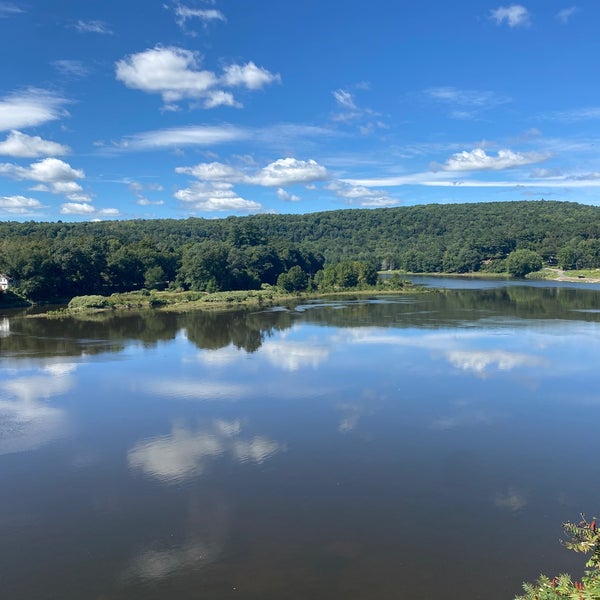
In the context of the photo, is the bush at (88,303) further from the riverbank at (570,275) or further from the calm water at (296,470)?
the riverbank at (570,275)

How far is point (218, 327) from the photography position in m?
42.6

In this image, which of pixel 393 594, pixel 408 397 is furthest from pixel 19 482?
pixel 408 397

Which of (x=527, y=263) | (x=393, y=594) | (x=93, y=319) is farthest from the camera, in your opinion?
(x=527, y=263)

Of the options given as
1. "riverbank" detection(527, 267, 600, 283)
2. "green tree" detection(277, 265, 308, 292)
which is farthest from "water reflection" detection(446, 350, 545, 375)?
"riverbank" detection(527, 267, 600, 283)

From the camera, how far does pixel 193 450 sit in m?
16.8

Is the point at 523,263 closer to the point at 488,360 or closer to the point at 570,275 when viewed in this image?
the point at 570,275

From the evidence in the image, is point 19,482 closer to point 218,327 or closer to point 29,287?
point 218,327

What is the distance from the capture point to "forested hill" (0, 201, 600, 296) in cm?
6581

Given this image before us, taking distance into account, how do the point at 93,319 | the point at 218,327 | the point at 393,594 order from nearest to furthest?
the point at 393,594 < the point at 218,327 < the point at 93,319

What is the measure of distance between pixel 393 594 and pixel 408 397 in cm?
1224

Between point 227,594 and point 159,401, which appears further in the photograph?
point 159,401

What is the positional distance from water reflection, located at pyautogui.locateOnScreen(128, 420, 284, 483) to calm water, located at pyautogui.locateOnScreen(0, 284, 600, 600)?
80mm

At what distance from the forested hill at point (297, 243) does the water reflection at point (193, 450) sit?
158ft

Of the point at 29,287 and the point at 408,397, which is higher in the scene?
the point at 29,287
